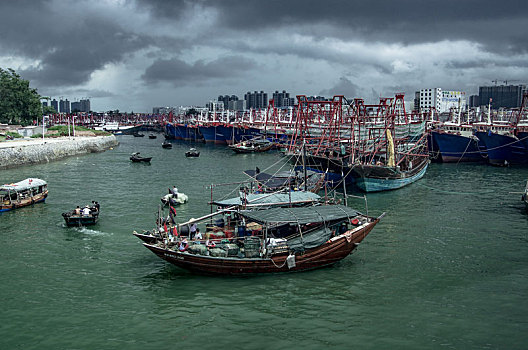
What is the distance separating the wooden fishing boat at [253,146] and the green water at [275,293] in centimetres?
5969

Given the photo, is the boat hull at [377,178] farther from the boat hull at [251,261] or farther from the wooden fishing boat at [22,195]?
the wooden fishing boat at [22,195]

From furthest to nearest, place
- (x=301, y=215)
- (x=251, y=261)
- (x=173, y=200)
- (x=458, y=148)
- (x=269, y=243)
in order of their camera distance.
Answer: (x=458, y=148) < (x=173, y=200) < (x=301, y=215) < (x=269, y=243) < (x=251, y=261)

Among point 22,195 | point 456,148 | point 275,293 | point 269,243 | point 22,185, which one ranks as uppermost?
point 456,148

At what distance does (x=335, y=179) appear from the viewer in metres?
48.3

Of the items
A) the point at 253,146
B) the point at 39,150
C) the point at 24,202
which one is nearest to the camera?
the point at 24,202

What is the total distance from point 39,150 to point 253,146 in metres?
42.2

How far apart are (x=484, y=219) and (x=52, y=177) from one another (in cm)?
4884

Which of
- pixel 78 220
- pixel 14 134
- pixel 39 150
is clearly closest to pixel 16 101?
pixel 14 134

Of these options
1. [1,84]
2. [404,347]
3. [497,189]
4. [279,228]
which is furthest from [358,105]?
[1,84]

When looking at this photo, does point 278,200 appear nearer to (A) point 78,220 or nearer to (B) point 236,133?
(A) point 78,220

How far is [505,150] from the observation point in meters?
68.5

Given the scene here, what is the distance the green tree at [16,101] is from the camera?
108m

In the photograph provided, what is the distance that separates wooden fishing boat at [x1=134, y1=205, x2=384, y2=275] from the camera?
21500 mm

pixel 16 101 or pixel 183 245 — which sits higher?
pixel 16 101
